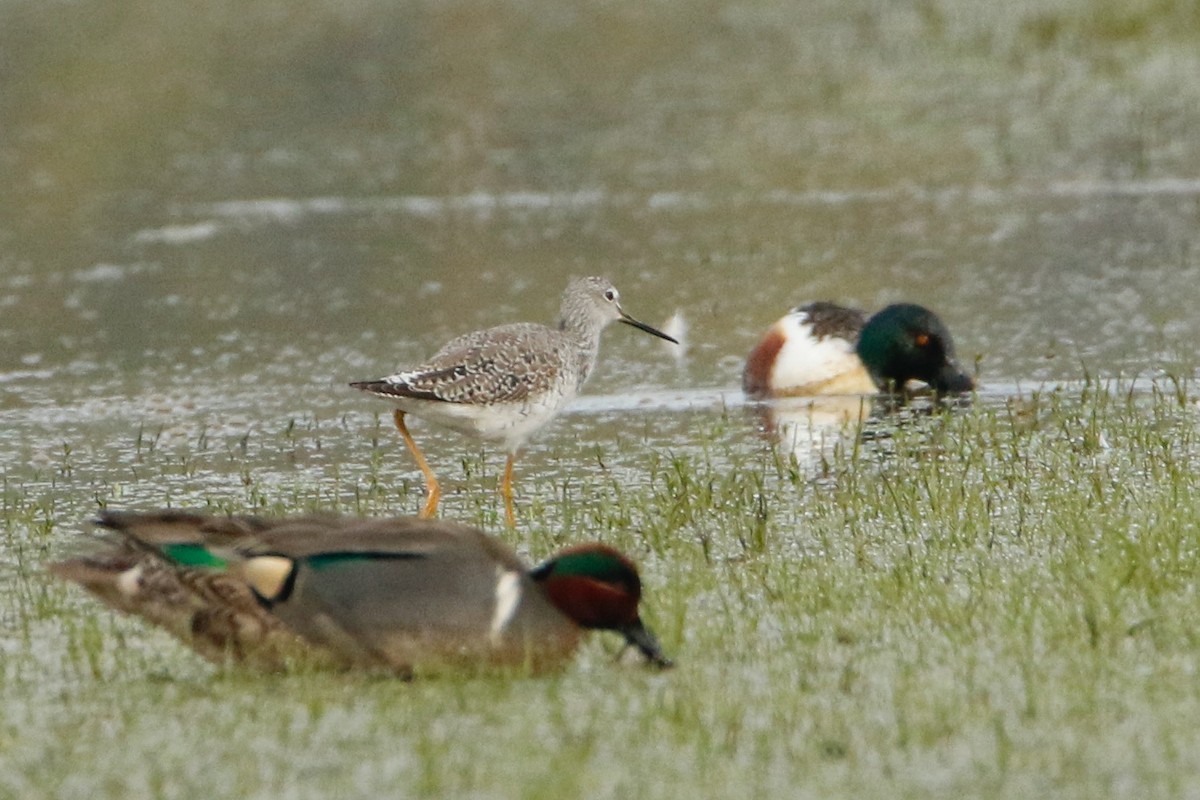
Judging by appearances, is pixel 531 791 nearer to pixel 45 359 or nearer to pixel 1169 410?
pixel 1169 410

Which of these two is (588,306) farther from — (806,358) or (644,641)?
(644,641)

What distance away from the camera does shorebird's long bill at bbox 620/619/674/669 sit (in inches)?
217

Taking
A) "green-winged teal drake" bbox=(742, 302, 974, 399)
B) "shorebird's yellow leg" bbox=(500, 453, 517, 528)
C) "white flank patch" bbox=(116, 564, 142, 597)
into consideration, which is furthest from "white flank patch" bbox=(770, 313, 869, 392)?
"white flank patch" bbox=(116, 564, 142, 597)

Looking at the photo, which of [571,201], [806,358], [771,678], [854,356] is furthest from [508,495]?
[571,201]

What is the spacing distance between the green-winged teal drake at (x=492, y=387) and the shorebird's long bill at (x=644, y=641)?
7.51 ft

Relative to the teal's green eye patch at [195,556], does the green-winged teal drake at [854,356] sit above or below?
above

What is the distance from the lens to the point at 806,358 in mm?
10922

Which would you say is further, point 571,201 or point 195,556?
point 571,201

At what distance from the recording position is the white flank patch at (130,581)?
5.70m

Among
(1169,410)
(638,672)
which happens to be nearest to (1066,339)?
(1169,410)

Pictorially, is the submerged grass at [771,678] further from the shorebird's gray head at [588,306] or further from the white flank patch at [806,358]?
the white flank patch at [806,358]

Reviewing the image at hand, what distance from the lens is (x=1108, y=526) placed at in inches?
267

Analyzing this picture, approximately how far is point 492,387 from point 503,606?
8.71 ft

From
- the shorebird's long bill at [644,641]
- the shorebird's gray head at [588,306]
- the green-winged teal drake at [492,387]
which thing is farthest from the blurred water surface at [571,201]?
the shorebird's long bill at [644,641]
